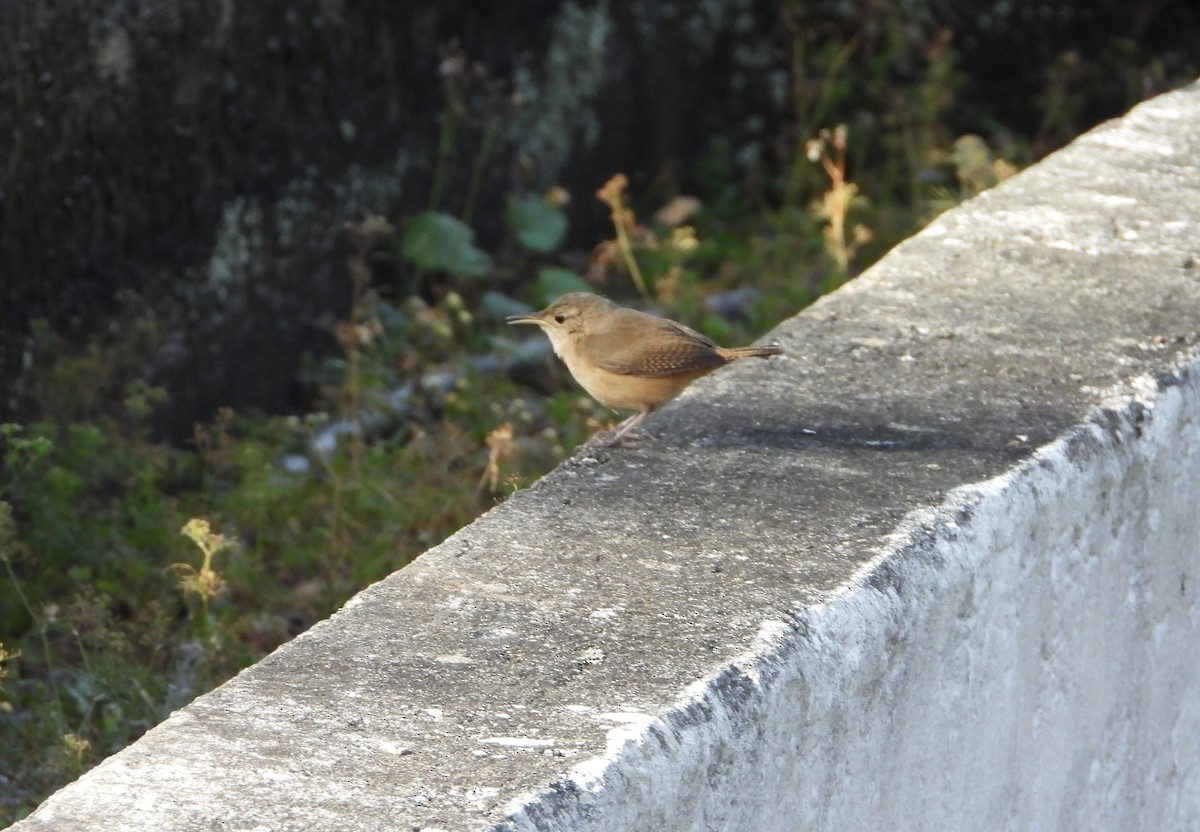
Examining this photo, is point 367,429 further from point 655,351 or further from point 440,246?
point 655,351

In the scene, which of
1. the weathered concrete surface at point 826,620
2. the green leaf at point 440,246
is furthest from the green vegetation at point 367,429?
the weathered concrete surface at point 826,620

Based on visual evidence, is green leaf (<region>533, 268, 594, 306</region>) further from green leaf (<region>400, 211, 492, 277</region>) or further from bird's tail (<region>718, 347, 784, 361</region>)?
bird's tail (<region>718, 347, 784, 361</region>)

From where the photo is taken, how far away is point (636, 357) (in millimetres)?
3539

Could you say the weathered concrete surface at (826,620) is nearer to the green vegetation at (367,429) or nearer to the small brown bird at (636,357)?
the small brown bird at (636,357)

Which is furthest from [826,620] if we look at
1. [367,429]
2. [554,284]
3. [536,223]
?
[536,223]

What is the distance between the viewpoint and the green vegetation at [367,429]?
3506 mm

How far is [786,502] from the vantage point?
7.92ft

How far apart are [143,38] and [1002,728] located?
328 cm

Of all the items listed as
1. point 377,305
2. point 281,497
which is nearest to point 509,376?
point 377,305

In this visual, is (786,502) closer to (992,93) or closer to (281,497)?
(281,497)

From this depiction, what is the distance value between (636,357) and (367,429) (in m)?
2.00

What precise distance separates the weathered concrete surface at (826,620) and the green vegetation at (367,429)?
82 cm

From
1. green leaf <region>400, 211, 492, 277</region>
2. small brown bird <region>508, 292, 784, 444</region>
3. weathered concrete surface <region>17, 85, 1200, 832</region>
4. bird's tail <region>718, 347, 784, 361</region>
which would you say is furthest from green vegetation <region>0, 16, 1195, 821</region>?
weathered concrete surface <region>17, 85, 1200, 832</region>

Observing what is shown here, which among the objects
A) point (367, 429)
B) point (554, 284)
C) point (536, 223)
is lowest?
point (367, 429)
